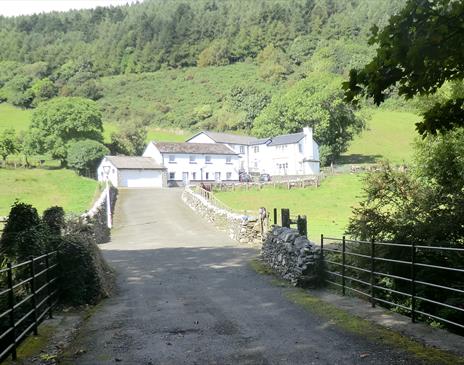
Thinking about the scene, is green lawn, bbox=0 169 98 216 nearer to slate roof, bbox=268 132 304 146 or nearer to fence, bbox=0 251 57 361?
slate roof, bbox=268 132 304 146

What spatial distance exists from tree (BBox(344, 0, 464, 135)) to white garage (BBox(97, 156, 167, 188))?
6035 cm

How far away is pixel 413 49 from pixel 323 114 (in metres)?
73.7

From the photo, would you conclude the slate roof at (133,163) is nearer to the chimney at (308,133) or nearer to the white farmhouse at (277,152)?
the white farmhouse at (277,152)

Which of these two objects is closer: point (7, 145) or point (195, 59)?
point (7, 145)

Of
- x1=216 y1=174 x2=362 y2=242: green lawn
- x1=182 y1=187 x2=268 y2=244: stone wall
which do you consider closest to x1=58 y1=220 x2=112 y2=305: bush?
x1=182 y1=187 x2=268 y2=244: stone wall

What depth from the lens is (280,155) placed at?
82000 mm

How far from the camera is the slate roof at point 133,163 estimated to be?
217ft

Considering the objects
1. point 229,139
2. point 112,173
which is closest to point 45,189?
point 112,173

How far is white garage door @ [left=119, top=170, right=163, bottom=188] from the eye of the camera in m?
66.6

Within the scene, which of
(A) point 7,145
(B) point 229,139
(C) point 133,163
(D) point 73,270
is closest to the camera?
(D) point 73,270

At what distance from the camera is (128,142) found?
87000mm

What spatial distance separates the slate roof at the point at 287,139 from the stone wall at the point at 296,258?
62407mm

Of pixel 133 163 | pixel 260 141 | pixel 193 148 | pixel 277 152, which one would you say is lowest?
pixel 133 163

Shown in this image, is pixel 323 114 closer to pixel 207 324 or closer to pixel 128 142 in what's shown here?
pixel 128 142
